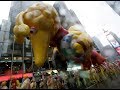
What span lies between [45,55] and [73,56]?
829 millimetres

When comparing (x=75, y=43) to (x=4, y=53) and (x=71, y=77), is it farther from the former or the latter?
(x=4, y=53)

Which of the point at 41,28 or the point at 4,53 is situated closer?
the point at 41,28

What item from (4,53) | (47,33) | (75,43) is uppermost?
(4,53)

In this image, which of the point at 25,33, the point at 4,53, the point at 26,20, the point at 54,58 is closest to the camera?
the point at 25,33

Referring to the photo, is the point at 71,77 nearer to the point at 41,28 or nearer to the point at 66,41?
the point at 66,41

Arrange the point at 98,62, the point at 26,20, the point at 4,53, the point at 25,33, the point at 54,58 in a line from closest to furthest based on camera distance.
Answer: the point at 25,33 → the point at 26,20 → the point at 54,58 → the point at 98,62 → the point at 4,53

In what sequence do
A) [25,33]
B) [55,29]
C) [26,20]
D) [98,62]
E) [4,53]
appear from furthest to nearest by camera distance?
[4,53], [98,62], [55,29], [26,20], [25,33]

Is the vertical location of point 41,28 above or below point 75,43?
above

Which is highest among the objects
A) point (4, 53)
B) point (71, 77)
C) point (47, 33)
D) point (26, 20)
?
point (4, 53)

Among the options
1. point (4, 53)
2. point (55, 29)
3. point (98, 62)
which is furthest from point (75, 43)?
point (4, 53)

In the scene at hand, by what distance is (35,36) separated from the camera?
17.3 ft

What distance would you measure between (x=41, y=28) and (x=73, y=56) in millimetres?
1231

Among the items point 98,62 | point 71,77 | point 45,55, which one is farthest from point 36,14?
point 98,62

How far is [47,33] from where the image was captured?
5.29 meters
